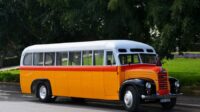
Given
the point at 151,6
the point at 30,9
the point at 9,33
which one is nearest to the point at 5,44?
the point at 9,33

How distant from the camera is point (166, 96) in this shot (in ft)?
55.0

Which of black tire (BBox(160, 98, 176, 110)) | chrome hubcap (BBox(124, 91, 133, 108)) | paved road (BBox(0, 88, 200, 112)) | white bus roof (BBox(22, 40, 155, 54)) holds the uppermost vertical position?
white bus roof (BBox(22, 40, 155, 54))

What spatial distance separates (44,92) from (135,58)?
15.5 ft

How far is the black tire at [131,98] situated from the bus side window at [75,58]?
309cm

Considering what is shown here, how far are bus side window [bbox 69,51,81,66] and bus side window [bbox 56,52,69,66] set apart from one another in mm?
270

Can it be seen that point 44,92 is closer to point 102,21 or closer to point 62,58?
point 62,58

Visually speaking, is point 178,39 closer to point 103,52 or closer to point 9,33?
point 103,52

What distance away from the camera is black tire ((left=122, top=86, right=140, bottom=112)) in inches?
655

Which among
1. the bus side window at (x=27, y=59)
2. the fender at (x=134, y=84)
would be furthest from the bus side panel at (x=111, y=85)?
the bus side window at (x=27, y=59)

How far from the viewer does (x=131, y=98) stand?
55.3 ft

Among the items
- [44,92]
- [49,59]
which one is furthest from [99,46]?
[44,92]

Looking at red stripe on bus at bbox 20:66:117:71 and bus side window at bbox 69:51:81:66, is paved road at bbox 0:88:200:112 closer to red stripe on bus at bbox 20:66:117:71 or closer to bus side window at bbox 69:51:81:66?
red stripe on bus at bbox 20:66:117:71

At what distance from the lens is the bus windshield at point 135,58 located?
58.7 ft

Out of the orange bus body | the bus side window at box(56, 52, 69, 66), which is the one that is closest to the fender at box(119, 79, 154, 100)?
the orange bus body
